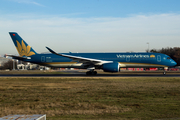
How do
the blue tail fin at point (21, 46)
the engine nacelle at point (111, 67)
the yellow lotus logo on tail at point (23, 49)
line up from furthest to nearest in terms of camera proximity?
the yellow lotus logo on tail at point (23, 49), the blue tail fin at point (21, 46), the engine nacelle at point (111, 67)

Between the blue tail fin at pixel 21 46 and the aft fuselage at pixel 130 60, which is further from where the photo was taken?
the blue tail fin at pixel 21 46

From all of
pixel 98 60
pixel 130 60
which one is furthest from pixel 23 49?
pixel 130 60

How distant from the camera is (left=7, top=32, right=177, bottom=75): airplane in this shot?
35312 millimetres

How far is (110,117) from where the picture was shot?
856cm

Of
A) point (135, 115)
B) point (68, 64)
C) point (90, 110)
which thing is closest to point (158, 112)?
point (135, 115)

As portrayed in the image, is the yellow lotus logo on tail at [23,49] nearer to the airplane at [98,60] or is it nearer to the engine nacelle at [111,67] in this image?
the airplane at [98,60]

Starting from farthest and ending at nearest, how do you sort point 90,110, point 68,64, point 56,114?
point 68,64
point 90,110
point 56,114

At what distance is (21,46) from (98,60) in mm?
14871

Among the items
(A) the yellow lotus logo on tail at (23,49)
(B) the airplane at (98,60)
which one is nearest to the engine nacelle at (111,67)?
(B) the airplane at (98,60)

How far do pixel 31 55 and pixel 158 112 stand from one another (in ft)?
108

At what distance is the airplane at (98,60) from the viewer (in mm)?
Result: 35312

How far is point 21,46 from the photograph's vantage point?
38625 millimetres

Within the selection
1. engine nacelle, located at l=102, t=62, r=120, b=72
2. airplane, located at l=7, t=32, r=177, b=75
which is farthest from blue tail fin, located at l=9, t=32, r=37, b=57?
engine nacelle, located at l=102, t=62, r=120, b=72

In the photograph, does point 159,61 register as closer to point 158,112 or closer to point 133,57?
point 133,57
